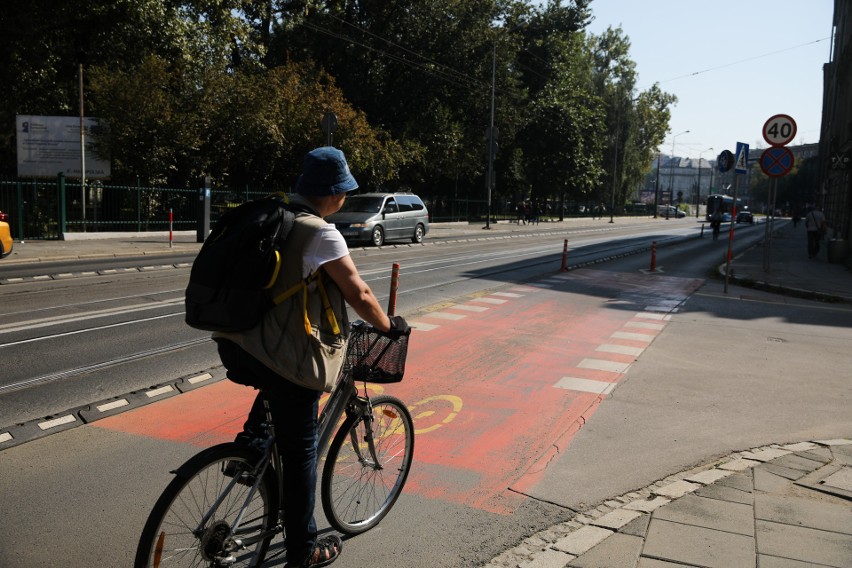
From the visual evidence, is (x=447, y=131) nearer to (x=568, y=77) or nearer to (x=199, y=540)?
(x=568, y=77)

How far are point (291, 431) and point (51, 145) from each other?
968 inches

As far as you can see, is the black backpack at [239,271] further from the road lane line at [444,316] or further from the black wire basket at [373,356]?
the road lane line at [444,316]

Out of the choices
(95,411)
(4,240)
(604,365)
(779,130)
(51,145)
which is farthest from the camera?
(51,145)

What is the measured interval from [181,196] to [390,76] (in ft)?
63.1

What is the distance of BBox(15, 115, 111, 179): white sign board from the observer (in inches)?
935

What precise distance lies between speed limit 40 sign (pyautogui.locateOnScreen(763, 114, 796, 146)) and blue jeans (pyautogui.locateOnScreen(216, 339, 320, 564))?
14533 millimetres

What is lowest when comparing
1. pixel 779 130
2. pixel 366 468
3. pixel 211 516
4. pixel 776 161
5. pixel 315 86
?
pixel 366 468

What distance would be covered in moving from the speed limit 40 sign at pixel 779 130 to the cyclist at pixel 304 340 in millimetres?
14294

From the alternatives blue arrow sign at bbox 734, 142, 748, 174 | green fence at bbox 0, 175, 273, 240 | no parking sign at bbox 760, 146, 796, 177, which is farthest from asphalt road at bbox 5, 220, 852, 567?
green fence at bbox 0, 175, 273, 240

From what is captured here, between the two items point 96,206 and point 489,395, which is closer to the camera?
point 489,395

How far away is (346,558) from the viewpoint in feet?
11.3

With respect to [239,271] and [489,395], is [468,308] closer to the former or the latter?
[489,395]

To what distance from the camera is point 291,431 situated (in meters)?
2.94

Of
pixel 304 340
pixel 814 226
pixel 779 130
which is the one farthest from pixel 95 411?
pixel 814 226
